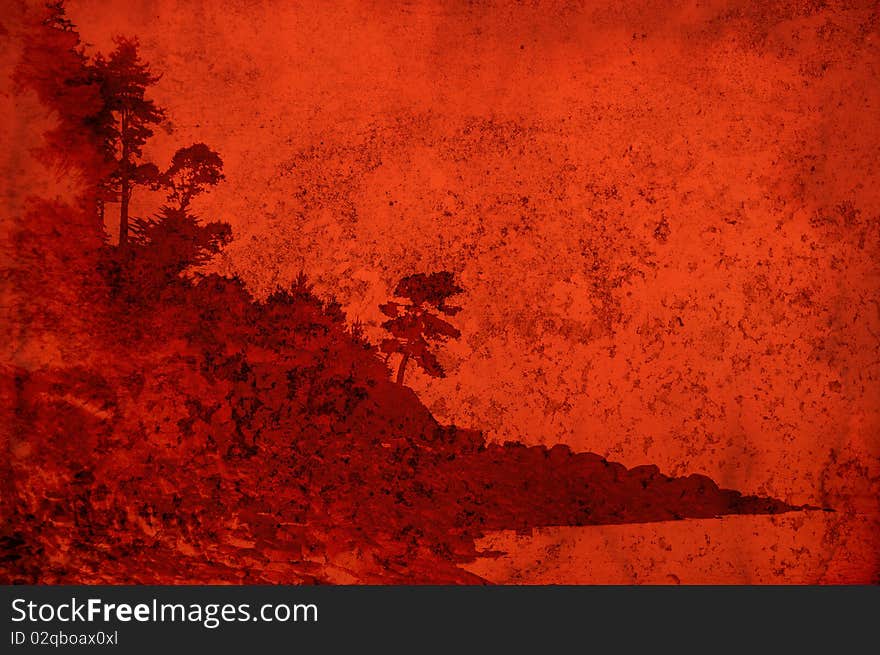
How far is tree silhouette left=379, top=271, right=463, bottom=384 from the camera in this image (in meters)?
1.67

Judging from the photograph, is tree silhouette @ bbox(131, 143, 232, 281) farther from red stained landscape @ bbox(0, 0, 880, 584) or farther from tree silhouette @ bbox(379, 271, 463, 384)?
tree silhouette @ bbox(379, 271, 463, 384)

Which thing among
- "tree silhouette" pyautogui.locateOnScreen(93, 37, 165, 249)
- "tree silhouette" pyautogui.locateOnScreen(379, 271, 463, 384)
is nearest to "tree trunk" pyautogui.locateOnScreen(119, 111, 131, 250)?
"tree silhouette" pyautogui.locateOnScreen(93, 37, 165, 249)

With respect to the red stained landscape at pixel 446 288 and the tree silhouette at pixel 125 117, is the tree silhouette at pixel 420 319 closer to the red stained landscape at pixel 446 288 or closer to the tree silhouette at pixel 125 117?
the red stained landscape at pixel 446 288

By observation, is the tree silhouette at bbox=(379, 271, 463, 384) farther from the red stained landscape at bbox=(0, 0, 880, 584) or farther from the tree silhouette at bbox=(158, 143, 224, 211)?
the tree silhouette at bbox=(158, 143, 224, 211)

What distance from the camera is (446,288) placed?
1.67m

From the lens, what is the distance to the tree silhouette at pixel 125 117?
1.66m

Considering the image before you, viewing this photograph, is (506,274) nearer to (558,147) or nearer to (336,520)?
(558,147)

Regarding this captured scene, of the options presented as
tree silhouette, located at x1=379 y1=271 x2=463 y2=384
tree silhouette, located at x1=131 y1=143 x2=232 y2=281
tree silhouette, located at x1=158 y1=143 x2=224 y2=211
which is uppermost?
tree silhouette, located at x1=158 y1=143 x2=224 y2=211

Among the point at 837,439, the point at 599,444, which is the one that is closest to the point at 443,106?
the point at 599,444

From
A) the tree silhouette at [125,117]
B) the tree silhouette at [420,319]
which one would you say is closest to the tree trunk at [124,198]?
the tree silhouette at [125,117]

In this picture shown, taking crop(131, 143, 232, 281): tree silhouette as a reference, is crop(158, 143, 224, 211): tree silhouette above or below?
above

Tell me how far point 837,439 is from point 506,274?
1029 mm

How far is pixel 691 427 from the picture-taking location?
166 cm

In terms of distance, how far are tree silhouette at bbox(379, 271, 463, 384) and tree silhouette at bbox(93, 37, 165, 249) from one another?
77 cm
